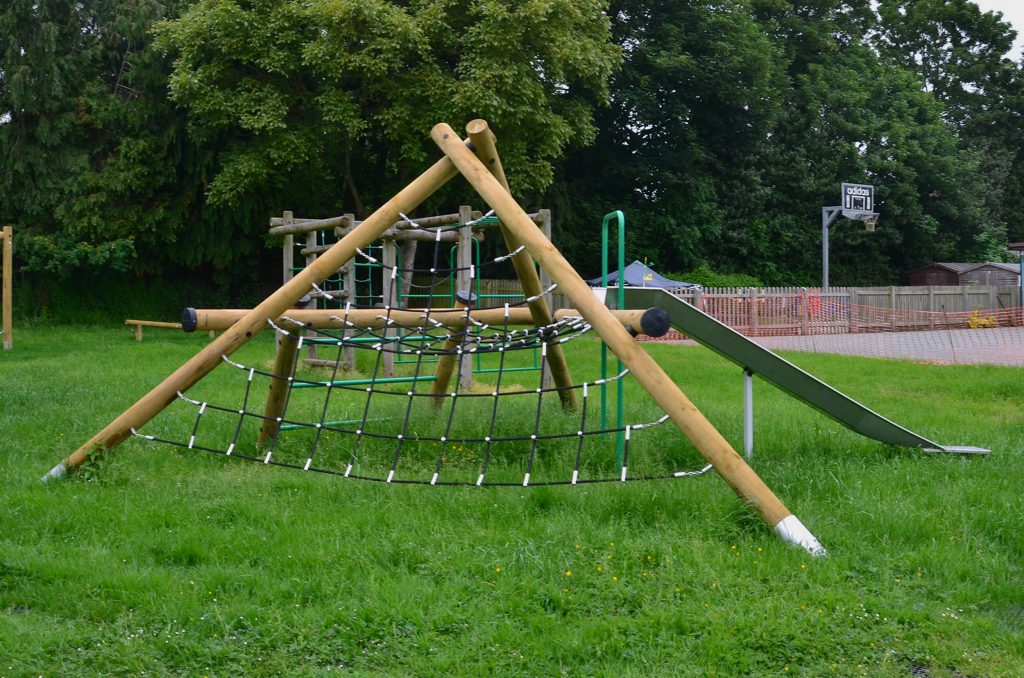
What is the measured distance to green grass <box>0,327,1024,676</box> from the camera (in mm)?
3498

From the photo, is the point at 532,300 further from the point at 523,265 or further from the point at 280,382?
the point at 280,382

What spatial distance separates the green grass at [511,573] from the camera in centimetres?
350

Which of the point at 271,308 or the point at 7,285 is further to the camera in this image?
the point at 7,285

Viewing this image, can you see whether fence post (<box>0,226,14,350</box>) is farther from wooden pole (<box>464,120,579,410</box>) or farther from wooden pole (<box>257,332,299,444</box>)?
wooden pole (<box>464,120,579,410</box>)

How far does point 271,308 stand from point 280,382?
2.76ft

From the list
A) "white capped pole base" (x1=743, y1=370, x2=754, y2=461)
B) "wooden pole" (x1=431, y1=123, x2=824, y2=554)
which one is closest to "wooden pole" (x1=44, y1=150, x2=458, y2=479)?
"wooden pole" (x1=431, y1=123, x2=824, y2=554)

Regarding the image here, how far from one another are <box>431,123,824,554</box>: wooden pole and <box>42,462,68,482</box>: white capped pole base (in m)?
2.92

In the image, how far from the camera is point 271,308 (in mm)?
5750

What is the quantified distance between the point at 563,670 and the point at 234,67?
1943 cm

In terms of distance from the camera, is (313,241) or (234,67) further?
(234,67)

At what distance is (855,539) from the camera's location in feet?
14.9

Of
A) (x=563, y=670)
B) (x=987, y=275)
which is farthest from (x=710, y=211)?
(x=563, y=670)

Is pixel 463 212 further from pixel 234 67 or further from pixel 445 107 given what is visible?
pixel 234 67

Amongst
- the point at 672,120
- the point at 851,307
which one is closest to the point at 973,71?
the point at 672,120
